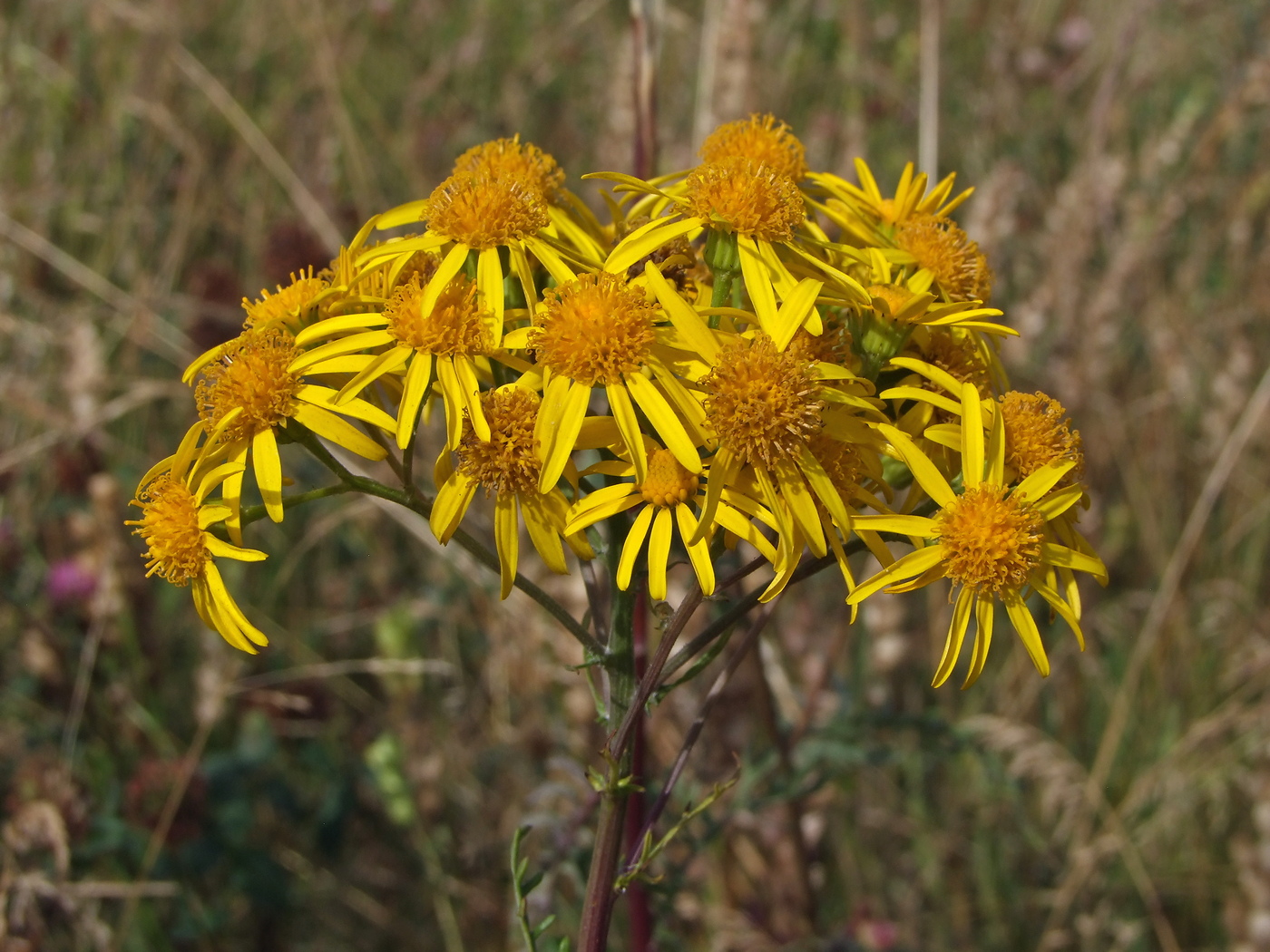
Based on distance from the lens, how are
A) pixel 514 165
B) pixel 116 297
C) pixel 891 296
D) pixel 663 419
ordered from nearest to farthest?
pixel 663 419 < pixel 891 296 < pixel 514 165 < pixel 116 297

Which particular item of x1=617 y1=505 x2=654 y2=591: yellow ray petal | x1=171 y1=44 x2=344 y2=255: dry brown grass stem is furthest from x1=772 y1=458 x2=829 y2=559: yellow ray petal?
x1=171 y1=44 x2=344 y2=255: dry brown grass stem

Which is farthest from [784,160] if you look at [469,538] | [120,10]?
[120,10]

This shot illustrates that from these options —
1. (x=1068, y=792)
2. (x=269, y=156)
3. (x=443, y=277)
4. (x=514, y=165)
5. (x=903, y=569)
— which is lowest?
(x=1068, y=792)

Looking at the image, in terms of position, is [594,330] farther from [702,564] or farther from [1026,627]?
[1026,627]

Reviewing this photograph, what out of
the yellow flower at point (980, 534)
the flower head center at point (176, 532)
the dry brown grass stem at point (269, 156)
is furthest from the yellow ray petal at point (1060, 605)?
the dry brown grass stem at point (269, 156)

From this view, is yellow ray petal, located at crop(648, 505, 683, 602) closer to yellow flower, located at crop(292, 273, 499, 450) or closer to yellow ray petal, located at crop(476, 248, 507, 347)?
yellow flower, located at crop(292, 273, 499, 450)

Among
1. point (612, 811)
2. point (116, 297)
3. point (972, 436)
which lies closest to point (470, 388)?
point (612, 811)
